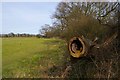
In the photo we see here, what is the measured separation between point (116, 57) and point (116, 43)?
575 mm

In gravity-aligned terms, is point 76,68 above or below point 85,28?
below

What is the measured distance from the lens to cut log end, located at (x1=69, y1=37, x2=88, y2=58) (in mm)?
6406

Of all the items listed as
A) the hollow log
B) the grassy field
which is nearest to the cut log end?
the hollow log

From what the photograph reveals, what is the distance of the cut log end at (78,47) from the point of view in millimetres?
6406

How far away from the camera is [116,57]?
22.4 feet

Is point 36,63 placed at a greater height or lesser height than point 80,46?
lesser

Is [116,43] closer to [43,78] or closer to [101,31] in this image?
[101,31]

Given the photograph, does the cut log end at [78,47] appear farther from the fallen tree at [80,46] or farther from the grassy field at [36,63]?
the grassy field at [36,63]

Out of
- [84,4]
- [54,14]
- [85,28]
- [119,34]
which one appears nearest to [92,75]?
[119,34]

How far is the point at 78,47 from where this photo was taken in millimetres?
6672

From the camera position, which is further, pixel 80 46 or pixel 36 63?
pixel 36 63

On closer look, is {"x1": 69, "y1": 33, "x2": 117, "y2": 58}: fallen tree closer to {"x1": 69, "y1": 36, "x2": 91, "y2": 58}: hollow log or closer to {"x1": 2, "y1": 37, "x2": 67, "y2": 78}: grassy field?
{"x1": 69, "y1": 36, "x2": 91, "y2": 58}: hollow log

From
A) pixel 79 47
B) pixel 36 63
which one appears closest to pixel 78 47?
pixel 79 47

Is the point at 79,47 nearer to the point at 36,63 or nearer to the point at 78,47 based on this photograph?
the point at 78,47
